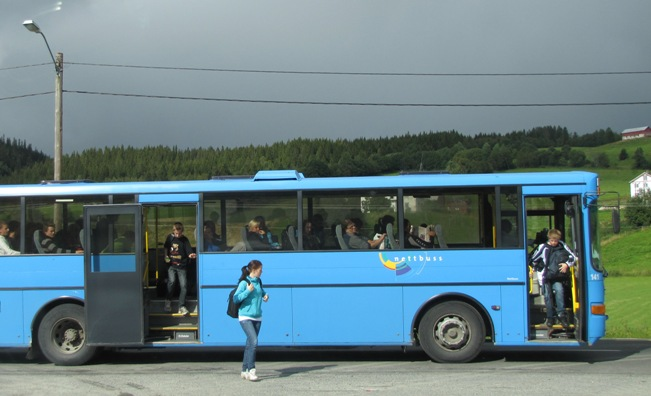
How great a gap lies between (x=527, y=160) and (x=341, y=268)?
18523 mm

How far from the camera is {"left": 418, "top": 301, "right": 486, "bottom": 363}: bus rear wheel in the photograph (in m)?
11.0

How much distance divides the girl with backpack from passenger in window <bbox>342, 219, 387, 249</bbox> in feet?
6.98

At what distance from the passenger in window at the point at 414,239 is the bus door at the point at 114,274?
421cm

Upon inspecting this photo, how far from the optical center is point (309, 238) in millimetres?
11328

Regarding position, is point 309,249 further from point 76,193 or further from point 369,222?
point 76,193

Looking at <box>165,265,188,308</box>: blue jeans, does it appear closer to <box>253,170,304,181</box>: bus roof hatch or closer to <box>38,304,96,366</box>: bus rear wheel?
<box>38,304,96,366</box>: bus rear wheel

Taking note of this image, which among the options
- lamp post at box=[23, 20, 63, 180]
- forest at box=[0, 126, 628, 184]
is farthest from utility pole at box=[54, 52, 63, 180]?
forest at box=[0, 126, 628, 184]

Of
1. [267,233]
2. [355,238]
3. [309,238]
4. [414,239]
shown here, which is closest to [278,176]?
[267,233]

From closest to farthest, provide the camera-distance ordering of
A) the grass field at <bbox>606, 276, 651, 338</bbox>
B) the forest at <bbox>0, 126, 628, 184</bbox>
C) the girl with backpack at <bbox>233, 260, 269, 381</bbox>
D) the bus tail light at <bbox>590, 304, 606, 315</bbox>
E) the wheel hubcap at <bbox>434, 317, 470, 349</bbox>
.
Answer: the girl with backpack at <bbox>233, 260, 269, 381</bbox>, the bus tail light at <bbox>590, 304, 606, 315</bbox>, the wheel hubcap at <bbox>434, 317, 470, 349</bbox>, the grass field at <bbox>606, 276, 651, 338</bbox>, the forest at <bbox>0, 126, 628, 184</bbox>

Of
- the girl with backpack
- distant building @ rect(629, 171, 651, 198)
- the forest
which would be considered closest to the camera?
the girl with backpack

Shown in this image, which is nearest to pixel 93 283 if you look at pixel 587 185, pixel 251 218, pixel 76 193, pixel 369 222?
pixel 76 193

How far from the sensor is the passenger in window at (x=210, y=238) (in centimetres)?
1146

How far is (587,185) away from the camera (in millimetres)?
11125

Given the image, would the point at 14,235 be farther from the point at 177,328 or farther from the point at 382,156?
the point at 382,156
